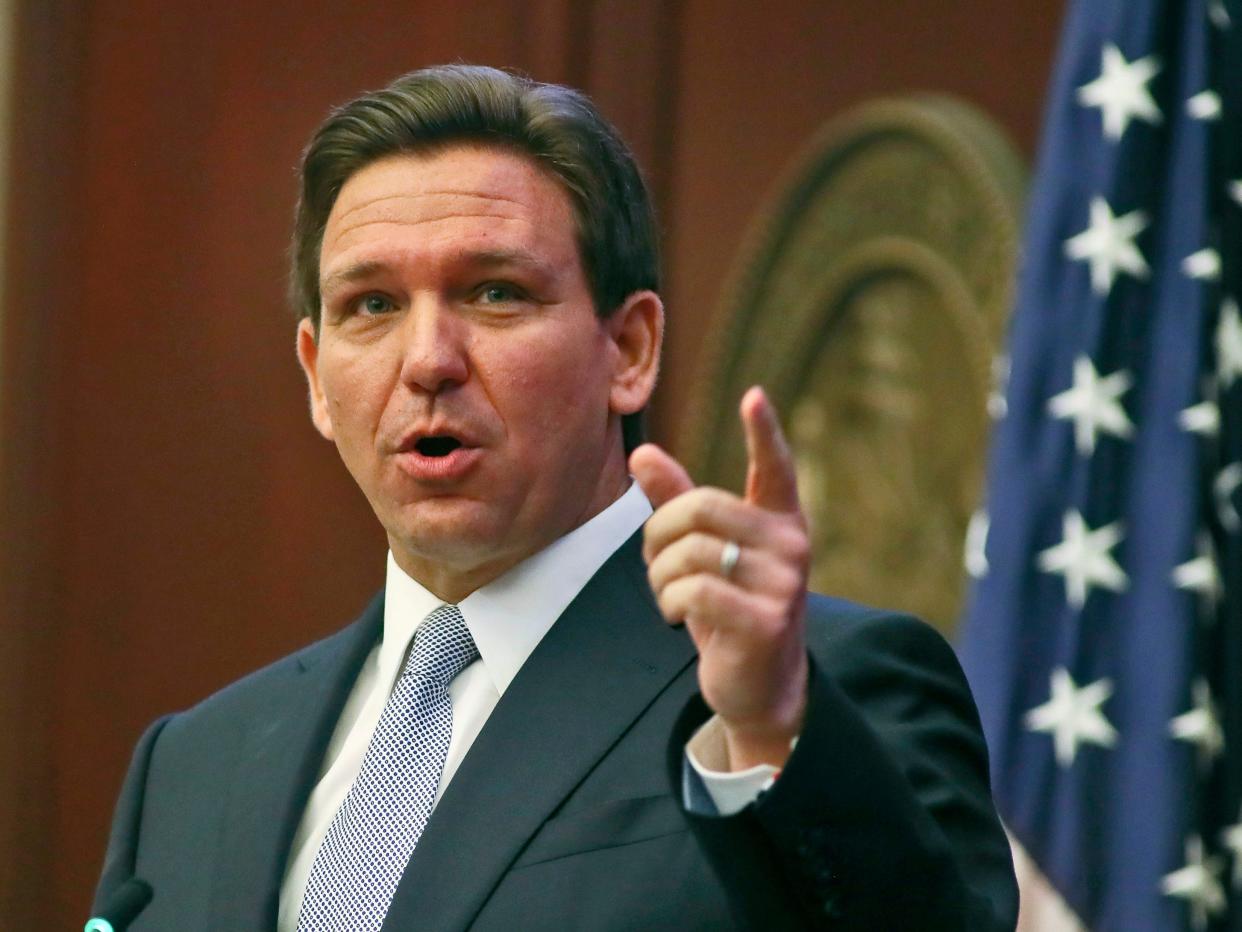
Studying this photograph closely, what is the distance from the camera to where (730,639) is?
5.07 feet

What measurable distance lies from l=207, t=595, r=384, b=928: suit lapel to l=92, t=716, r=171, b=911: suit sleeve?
0.13 meters

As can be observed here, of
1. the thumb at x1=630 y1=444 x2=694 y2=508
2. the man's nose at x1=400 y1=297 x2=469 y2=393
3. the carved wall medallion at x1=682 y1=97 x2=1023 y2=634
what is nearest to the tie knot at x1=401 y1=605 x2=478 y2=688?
the man's nose at x1=400 y1=297 x2=469 y2=393

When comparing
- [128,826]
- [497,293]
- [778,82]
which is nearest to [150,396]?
[778,82]

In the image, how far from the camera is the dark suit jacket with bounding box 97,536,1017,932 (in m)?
1.62

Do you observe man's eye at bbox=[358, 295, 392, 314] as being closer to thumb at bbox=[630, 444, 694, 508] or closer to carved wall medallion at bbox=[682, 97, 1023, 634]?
thumb at bbox=[630, 444, 694, 508]

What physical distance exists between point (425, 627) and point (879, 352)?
217 centimetres

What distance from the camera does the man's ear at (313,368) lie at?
238cm

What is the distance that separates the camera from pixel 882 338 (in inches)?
166

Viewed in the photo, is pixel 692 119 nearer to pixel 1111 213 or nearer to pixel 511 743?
pixel 1111 213

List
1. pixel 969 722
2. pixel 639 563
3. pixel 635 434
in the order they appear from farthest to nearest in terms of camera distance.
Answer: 1. pixel 635 434
2. pixel 639 563
3. pixel 969 722

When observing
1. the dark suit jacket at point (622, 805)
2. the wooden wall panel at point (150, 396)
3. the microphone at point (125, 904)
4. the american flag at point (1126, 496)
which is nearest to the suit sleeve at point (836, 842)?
the dark suit jacket at point (622, 805)

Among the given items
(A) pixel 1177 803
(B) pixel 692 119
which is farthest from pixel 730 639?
(B) pixel 692 119

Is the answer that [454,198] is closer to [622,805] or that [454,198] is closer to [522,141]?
[522,141]

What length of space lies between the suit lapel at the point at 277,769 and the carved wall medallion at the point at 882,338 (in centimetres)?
183
